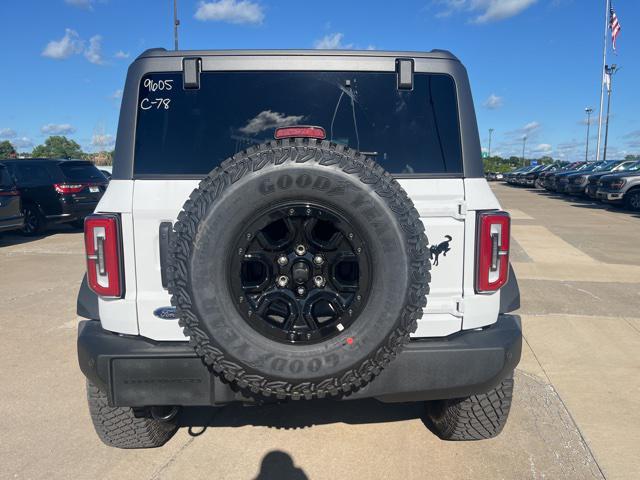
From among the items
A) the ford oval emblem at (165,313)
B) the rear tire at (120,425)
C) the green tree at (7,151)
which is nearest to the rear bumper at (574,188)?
the rear tire at (120,425)

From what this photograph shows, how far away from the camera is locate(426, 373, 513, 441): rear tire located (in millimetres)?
2730

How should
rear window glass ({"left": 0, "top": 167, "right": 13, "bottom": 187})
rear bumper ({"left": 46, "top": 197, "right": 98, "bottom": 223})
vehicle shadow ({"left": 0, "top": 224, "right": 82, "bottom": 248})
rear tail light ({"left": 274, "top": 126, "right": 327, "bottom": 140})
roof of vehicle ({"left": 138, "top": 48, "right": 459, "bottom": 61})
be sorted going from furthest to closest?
rear bumper ({"left": 46, "top": 197, "right": 98, "bottom": 223})
vehicle shadow ({"left": 0, "top": 224, "right": 82, "bottom": 248})
rear window glass ({"left": 0, "top": 167, "right": 13, "bottom": 187})
roof of vehicle ({"left": 138, "top": 48, "right": 459, "bottom": 61})
rear tail light ({"left": 274, "top": 126, "right": 327, "bottom": 140})

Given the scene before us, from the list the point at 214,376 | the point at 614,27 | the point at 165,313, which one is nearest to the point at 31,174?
the point at 165,313

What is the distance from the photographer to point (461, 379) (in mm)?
2295

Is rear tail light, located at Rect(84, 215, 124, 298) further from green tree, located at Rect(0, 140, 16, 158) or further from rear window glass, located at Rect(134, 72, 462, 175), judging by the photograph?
green tree, located at Rect(0, 140, 16, 158)

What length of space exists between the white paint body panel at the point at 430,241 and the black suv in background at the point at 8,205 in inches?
345

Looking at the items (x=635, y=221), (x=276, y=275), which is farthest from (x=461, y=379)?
(x=635, y=221)

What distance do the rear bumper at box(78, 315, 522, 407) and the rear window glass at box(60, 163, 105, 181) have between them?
33.8ft

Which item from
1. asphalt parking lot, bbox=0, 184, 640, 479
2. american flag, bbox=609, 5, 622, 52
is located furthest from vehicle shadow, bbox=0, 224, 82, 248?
american flag, bbox=609, 5, 622, 52

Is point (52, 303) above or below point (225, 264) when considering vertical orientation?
below

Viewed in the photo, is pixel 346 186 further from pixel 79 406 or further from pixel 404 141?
pixel 79 406

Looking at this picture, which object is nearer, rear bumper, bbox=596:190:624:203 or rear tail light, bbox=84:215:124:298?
rear tail light, bbox=84:215:124:298

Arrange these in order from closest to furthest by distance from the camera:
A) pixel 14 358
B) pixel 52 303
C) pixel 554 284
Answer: pixel 14 358, pixel 52 303, pixel 554 284

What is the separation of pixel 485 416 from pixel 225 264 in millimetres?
1719
